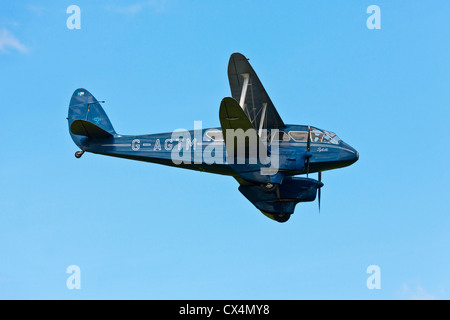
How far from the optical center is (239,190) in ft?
86.1

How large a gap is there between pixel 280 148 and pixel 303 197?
2.54m

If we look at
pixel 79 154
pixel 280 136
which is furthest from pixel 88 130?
pixel 280 136

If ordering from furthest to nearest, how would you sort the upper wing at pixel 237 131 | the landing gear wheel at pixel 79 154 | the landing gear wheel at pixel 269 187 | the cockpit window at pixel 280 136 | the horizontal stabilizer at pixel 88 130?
1. the landing gear wheel at pixel 79 154
2. the horizontal stabilizer at pixel 88 130
3. the cockpit window at pixel 280 136
4. the landing gear wheel at pixel 269 187
5. the upper wing at pixel 237 131

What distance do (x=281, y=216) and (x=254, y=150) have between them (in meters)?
4.18

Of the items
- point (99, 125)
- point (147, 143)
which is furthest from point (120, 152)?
point (99, 125)

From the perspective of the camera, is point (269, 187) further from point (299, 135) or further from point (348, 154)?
point (348, 154)

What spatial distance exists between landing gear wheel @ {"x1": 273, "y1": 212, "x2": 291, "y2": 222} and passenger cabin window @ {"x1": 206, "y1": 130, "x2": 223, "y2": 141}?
3.93 metres

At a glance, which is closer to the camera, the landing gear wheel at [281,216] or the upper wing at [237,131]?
the upper wing at [237,131]

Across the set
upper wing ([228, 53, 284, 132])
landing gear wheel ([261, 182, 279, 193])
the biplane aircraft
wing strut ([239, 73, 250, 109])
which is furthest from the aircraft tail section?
landing gear wheel ([261, 182, 279, 193])

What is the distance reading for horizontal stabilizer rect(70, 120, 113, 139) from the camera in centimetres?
2539

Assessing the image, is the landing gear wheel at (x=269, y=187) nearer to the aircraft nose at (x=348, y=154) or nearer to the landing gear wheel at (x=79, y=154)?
the aircraft nose at (x=348, y=154)

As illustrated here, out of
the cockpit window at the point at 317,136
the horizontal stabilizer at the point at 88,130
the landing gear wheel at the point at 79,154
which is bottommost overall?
the landing gear wheel at the point at 79,154

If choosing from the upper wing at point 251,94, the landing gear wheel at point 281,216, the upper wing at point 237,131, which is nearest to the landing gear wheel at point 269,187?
the upper wing at point 237,131

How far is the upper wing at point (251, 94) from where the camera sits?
24.4 m
